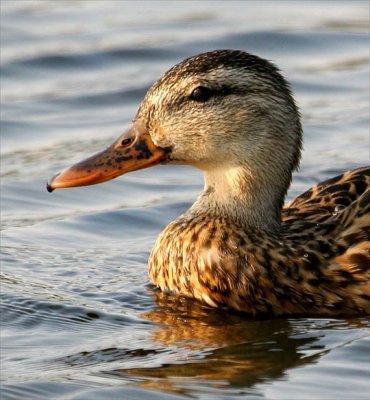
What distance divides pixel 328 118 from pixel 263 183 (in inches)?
179

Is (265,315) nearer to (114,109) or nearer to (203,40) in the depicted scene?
(114,109)

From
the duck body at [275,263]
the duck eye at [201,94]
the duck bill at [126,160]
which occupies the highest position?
the duck eye at [201,94]

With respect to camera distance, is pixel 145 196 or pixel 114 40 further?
pixel 114 40

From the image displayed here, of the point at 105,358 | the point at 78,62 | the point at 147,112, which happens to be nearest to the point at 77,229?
the point at 147,112

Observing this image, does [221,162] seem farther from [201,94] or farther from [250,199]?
[201,94]

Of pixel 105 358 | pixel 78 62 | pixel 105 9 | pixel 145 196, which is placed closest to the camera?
pixel 105 358

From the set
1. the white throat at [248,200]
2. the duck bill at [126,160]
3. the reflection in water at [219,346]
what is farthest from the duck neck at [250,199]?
the reflection in water at [219,346]

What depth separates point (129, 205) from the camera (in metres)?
12.2

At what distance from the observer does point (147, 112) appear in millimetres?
9906

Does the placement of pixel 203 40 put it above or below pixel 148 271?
above

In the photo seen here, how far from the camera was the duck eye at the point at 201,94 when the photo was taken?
9.90 m

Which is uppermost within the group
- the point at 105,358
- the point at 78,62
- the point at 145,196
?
the point at 78,62

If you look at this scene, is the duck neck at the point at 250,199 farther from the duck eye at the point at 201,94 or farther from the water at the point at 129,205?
the water at the point at 129,205

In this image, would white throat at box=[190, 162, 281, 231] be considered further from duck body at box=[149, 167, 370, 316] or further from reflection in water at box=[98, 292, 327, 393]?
reflection in water at box=[98, 292, 327, 393]
